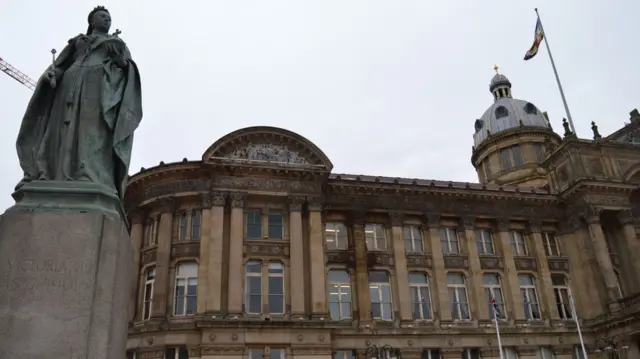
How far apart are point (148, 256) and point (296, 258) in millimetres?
8767

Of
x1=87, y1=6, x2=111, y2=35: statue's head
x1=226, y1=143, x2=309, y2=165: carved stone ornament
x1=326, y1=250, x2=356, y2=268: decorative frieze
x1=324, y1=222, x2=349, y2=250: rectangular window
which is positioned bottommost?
x1=87, y1=6, x2=111, y2=35: statue's head

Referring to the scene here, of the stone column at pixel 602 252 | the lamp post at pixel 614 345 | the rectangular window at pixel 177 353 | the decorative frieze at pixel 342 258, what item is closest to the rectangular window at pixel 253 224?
the decorative frieze at pixel 342 258

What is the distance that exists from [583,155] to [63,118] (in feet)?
128

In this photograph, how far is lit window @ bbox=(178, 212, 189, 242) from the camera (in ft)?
104

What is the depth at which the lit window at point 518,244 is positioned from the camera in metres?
37.6

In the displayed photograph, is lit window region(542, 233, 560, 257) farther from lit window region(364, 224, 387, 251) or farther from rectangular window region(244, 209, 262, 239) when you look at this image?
rectangular window region(244, 209, 262, 239)

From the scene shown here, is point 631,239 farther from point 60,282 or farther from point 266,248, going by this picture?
point 60,282

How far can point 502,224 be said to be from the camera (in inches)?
1479

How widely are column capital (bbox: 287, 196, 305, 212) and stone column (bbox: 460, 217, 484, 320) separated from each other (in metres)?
11.5

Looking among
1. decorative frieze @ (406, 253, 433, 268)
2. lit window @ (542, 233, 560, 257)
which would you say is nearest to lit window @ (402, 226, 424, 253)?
decorative frieze @ (406, 253, 433, 268)

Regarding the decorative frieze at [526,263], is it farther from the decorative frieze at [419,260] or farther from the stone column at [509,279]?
the decorative frieze at [419,260]

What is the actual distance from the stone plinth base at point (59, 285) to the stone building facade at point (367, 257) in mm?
23016

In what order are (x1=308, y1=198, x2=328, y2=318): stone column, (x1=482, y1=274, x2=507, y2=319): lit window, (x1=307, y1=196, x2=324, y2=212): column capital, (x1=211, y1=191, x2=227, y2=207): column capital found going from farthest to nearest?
(x1=482, y1=274, x2=507, y2=319): lit window, (x1=307, y1=196, x2=324, y2=212): column capital, (x1=211, y1=191, x2=227, y2=207): column capital, (x1=308, y1=198, x2=328, y2=318): stone column

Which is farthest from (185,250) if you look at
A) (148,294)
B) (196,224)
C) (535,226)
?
(535,226)
